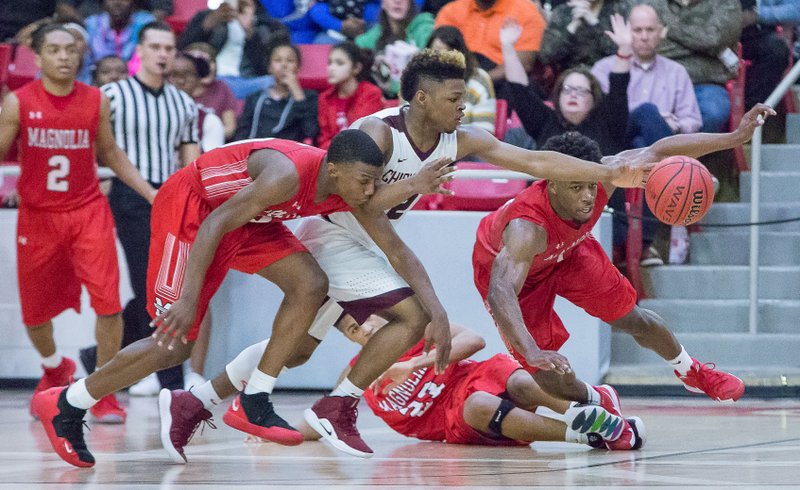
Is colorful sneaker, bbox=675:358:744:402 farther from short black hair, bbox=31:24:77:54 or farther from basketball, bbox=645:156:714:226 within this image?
short black hair, bbox=31:24:77:54

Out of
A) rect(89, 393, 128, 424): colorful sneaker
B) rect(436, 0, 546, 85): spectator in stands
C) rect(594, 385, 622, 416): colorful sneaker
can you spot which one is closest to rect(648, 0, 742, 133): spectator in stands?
rect(436, 0, 546, 85): spectator in stands

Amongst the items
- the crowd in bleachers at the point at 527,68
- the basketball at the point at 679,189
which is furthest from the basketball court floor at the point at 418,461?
the crowd in bleachers at the point at 527,68

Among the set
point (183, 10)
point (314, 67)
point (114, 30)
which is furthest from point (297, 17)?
point (114, 30)

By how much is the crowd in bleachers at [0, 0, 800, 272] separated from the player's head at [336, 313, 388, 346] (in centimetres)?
276

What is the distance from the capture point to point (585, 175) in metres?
5.54

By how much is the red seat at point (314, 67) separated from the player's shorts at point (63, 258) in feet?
11.5

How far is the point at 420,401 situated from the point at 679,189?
1641 mm

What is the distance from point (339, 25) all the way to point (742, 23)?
11.4 feet

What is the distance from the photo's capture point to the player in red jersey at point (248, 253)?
5297mm

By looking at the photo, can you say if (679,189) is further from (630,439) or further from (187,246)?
→ (187,246)

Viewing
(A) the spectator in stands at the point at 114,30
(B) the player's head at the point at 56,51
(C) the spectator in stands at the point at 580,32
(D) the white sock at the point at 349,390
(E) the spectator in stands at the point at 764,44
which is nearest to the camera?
(D) the white sock at the point at 349,390

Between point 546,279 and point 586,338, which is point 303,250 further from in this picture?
point 586,338

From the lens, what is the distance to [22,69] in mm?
10711

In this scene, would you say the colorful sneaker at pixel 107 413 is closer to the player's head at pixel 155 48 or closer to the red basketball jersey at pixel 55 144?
the red basketball jersey at pixel 55 144
